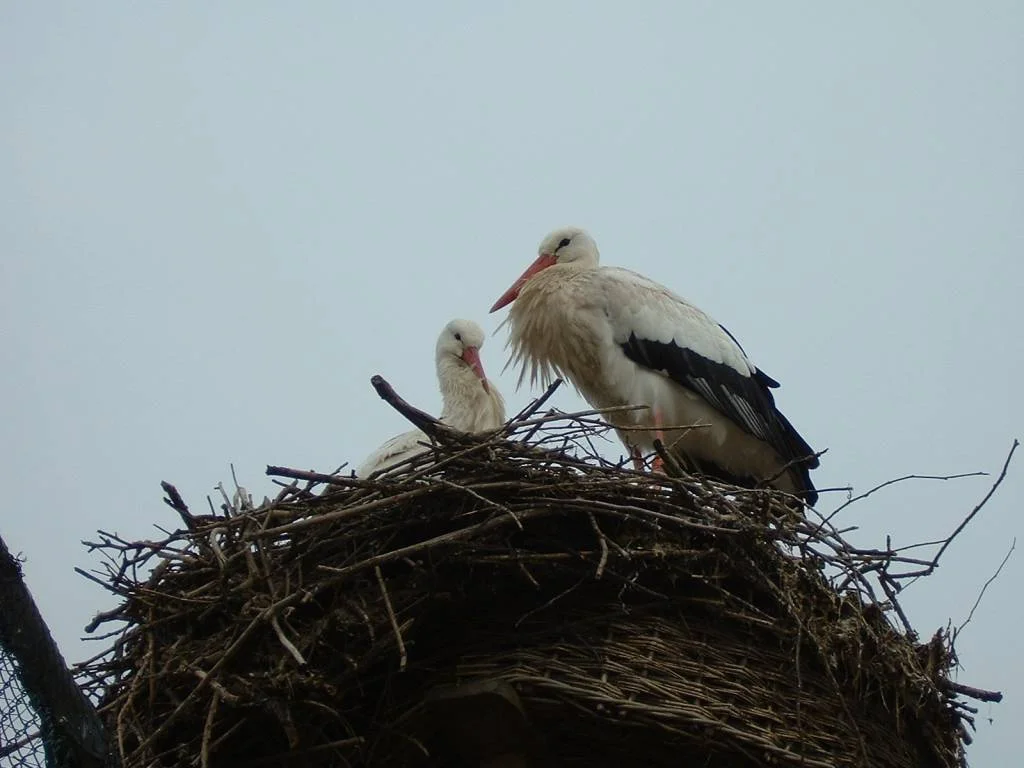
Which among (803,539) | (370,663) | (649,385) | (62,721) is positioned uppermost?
(649,385)

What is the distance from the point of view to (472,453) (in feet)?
10.8

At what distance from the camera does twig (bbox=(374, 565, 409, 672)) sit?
289 centimetres

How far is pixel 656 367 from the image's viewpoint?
16.3ft

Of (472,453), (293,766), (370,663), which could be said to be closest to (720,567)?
(472,453)

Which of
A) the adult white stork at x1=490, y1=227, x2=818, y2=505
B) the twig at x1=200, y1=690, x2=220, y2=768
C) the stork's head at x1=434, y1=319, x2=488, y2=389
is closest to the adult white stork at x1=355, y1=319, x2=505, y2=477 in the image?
the stork's head at x1=434, y1=319, x2=488, y2=389

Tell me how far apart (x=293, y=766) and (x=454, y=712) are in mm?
368

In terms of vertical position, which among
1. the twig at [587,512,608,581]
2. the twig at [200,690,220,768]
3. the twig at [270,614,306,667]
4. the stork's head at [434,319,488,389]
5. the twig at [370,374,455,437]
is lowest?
the twig at [200,690,220,768]

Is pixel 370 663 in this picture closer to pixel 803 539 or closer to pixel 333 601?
pixel 333 601

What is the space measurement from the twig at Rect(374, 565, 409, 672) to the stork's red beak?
8.47 feet

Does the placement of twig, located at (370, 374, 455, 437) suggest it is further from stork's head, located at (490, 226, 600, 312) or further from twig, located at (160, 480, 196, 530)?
stork's head, located at (490, 226, 600, 312)

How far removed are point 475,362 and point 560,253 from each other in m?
0.57

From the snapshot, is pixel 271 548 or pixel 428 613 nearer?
Answer: pixel 428 613

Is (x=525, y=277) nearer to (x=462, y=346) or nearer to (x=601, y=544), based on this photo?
(x=462, y=346)

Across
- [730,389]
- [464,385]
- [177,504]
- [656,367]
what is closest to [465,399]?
[464,385]
